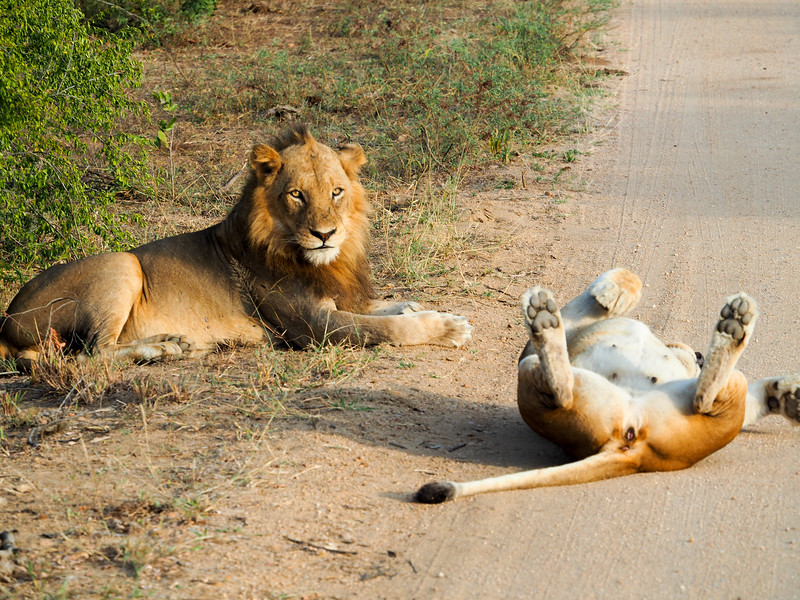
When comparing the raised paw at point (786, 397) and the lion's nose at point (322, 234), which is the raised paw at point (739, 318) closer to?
the raised paw at point (786, 397)

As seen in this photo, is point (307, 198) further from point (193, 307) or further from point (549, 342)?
point (549, 342)

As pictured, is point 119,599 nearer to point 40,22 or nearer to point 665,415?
point 665,415

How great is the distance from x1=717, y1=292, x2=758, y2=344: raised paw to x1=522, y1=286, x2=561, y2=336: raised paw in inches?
24.2

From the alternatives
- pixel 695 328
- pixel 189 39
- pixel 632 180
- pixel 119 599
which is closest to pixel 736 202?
pixel 632 180

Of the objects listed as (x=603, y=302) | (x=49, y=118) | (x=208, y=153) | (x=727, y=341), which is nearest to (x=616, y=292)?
(x=603, y=302)

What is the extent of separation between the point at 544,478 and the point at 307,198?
97.7 inches

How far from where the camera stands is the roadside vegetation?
3703 millimetres

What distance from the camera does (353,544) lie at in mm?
3270

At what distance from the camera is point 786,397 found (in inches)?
161

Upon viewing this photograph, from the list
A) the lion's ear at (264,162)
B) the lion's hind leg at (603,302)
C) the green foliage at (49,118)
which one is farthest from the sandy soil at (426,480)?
the green foliage at (49,118)

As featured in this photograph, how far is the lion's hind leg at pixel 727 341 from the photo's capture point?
140 inches

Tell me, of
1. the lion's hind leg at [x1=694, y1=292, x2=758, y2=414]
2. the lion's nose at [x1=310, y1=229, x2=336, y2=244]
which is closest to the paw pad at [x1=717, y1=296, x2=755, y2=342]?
the lion's hind leg at [x1=694, y1=292, x2=758, y2=414]

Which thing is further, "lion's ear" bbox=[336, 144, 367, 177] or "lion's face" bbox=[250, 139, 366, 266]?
"lion's ear" bbox=[336, 144, 367, 177]

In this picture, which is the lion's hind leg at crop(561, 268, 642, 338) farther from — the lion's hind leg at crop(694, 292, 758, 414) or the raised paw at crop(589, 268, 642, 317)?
the lion's hind leg at crop(694, 292, 758, 414)
